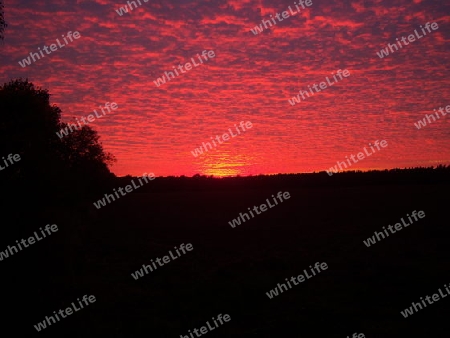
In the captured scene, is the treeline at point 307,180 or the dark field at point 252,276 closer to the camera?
the dark field at point 252,276

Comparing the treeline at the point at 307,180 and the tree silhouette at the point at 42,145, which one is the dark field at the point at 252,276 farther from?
the treeline at the point at 307,180

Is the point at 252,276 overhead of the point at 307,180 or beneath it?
overhead

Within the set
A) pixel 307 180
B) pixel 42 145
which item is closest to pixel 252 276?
pixel 42 145

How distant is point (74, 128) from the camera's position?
36344 mm

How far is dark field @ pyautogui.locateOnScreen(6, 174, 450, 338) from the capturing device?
14.2 m

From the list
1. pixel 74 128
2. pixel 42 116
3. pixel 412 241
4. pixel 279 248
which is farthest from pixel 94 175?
pixel 412 241

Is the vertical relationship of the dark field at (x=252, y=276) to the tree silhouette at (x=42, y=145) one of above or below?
below

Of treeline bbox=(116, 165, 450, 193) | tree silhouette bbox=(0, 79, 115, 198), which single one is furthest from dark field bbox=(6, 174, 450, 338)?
treeline bbox=(116, 165, 450, 193)

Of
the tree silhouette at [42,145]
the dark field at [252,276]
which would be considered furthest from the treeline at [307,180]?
the dark field at [252,276]

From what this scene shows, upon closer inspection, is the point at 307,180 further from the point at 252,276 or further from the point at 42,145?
the point at 252,276

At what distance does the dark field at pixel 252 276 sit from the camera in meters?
14.2

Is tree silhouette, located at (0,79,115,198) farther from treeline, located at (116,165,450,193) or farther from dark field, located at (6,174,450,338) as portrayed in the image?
treeline, located at (116,165,450,193)

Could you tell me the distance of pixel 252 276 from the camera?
62.2 feet

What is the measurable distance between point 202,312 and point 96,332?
3.82 meters
